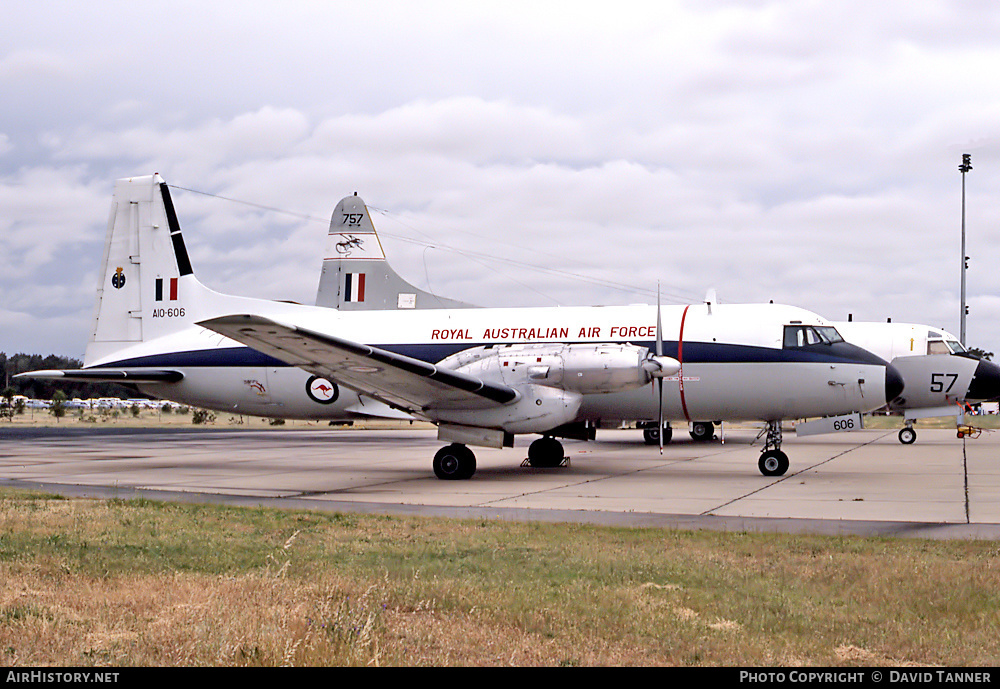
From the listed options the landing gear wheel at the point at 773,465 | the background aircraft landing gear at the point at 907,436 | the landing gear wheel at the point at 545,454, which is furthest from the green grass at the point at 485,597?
the background aircraft landing gear at the point at 907,436

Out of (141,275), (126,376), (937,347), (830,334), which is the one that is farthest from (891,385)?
(141,275)

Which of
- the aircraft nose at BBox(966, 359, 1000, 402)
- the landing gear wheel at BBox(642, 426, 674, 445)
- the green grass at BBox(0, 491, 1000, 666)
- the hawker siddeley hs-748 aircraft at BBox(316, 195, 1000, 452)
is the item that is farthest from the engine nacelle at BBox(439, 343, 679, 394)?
the aircraft nose at BBox(966, 359, 1000, 402)

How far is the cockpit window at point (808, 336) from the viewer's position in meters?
20.4

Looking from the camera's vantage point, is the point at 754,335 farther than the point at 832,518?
Yes

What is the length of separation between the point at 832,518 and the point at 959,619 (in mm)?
6054

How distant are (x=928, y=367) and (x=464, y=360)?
17159 mm

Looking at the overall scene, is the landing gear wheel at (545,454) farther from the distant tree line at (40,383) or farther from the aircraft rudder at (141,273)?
the distant tree line at (40,383)

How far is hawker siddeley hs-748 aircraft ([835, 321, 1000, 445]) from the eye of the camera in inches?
1187

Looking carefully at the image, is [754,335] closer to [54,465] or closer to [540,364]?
[540,364]

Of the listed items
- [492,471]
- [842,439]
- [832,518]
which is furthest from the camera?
[842,439]

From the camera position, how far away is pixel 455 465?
779 inches

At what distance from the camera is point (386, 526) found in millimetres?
12359

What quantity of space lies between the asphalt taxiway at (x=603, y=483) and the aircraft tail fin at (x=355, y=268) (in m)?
5.52
